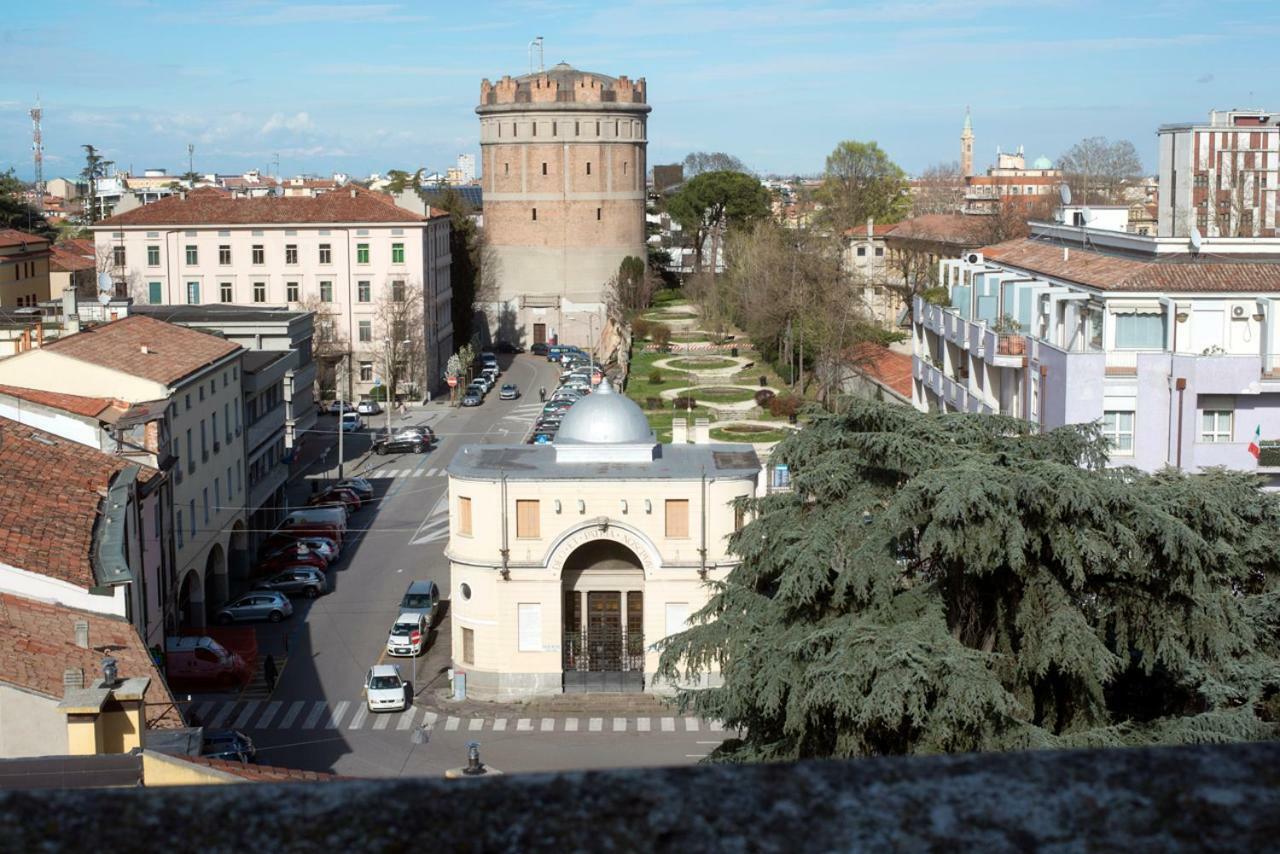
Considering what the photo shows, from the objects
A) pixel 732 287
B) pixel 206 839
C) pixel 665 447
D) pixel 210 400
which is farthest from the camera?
pixel 732 287

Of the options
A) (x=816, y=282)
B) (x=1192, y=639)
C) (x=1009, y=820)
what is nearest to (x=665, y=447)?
(x=1192, y=639)

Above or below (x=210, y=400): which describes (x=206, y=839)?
above

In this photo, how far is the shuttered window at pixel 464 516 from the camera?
3033 centimetres

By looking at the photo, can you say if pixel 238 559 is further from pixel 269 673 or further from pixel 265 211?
pixel 265 211

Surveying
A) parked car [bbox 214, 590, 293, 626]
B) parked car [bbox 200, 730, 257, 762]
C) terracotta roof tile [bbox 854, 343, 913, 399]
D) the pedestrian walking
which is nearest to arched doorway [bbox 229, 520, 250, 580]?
parked car [bbox 214, 590, 293, 626]

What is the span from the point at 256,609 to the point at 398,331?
99.1 ft

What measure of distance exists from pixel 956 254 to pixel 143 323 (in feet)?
117

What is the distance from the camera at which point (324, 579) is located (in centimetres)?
3769

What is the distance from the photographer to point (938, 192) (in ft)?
380

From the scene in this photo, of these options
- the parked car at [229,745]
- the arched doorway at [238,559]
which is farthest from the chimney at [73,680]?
the arched doorway at [238,559]

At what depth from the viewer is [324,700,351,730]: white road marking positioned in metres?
28.0

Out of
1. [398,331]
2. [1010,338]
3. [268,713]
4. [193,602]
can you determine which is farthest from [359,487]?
[1010,338]

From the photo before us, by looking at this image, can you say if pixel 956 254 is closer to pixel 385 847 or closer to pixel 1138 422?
pixel 1138 422

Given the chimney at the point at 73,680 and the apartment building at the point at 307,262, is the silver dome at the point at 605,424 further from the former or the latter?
the apartment building at the point at 307,262
